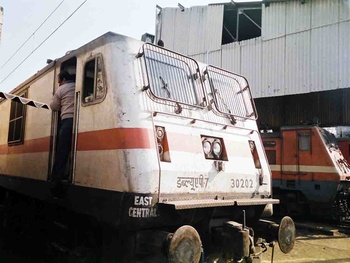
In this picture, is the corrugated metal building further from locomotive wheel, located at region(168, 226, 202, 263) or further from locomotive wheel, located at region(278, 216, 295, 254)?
locomotive wheel, located at region(168, 226, 202, 263)

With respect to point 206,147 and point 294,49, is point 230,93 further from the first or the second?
Answer: point 294,49

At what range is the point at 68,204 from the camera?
3.89m

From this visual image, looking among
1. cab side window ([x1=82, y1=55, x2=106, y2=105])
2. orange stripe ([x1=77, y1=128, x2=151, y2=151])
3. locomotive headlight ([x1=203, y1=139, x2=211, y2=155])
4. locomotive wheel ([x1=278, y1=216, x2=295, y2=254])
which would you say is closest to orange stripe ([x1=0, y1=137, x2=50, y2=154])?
cab side window ([x1=82, y1=55, x2=106, y2=105])

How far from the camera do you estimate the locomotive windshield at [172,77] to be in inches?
147

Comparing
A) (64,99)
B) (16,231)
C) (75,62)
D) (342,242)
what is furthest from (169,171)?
(342,242)

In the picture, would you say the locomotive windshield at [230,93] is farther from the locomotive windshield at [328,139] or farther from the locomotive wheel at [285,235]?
the locomotive windshield at [328,139]

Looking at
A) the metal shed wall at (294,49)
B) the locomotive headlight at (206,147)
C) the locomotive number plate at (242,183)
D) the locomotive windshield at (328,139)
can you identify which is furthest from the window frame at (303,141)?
the locomotive headlight at (206,147)

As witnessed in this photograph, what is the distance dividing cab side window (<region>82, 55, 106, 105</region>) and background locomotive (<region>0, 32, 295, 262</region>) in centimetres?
1

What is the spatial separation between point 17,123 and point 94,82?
2.99 meters

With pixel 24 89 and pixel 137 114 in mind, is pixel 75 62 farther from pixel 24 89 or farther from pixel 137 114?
pixel 24 89

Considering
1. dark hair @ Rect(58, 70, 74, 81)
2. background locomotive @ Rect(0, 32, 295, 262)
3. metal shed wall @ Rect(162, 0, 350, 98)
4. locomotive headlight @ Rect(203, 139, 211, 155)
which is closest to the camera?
background locomotive @ Rect(0, 32, 295, 262)

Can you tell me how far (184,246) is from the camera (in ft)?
9.96

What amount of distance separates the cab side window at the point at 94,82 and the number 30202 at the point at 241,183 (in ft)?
5.63

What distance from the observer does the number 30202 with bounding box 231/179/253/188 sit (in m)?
3.99
